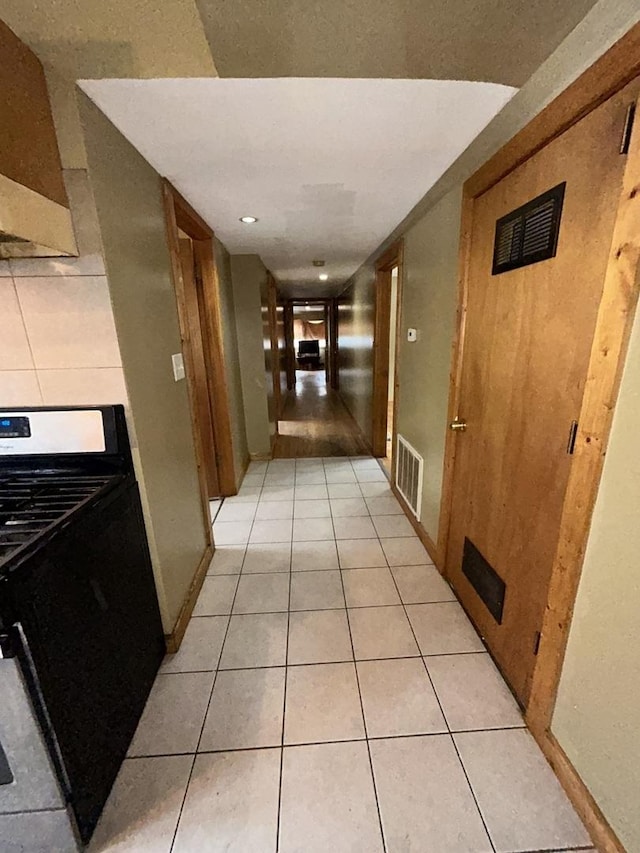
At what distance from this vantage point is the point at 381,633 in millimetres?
1646

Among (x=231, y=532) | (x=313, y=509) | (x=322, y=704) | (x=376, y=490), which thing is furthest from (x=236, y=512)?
(x=322, y=704)

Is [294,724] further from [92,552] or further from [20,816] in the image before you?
[92,552]

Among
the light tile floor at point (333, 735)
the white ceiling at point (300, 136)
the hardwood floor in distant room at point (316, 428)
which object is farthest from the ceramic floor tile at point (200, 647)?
the hardwood floor in distant room at point (316, 428)

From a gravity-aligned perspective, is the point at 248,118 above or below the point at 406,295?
above

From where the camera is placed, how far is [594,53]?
880 millimetres

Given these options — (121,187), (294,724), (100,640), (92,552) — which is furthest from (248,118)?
(294,724)

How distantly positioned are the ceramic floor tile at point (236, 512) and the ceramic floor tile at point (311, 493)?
41 centimetres

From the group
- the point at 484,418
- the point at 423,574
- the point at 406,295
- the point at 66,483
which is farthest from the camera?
the point at 406,295

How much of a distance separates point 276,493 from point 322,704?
1894 millimetres

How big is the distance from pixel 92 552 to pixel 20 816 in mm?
655

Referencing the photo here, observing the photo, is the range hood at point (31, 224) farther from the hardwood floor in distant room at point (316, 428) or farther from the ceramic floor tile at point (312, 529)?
the hardwood floor in distant room at point (316, 428)

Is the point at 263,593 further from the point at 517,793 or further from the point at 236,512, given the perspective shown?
the point at 517,793

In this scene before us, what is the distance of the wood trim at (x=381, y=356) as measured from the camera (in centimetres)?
337

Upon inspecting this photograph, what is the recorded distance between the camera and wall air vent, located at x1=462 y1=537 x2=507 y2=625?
4.72 ft
